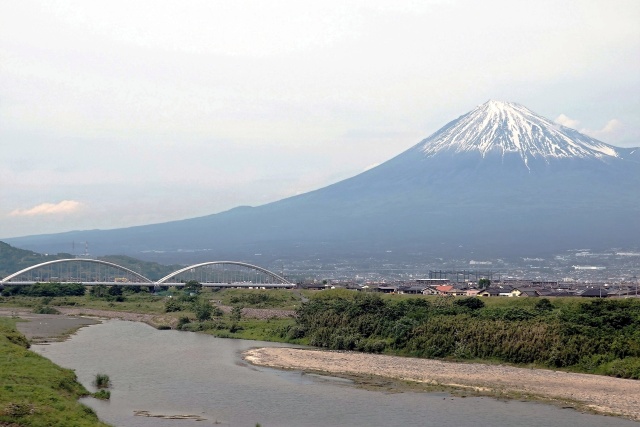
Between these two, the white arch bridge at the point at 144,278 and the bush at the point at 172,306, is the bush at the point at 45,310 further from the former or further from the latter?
the white arch bridge at the point at 144,278

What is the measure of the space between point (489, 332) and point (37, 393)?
18084 mm

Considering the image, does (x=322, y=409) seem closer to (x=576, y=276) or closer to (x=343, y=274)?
(x=576, y=276)

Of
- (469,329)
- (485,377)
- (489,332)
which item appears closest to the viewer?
(485,377)

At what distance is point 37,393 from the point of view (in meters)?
18.9

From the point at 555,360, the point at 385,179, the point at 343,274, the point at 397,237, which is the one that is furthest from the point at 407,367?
the point at 385,179

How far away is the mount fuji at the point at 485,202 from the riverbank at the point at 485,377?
10480cm

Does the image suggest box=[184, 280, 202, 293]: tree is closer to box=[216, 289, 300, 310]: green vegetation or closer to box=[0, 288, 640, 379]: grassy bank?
box=[216, 289, 300, 310]: green vegetation

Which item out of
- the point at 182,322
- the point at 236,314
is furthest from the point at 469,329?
the point at 182,322

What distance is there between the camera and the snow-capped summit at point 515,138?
18188 centimetres

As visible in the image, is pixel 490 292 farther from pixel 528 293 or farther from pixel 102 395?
pixel 102 395

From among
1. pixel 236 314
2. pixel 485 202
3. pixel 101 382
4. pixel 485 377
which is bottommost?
pixel 485 377

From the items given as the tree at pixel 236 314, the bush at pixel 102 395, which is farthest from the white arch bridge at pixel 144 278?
the bush at pixel 102 395

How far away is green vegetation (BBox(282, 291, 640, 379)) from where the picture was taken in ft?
92.1

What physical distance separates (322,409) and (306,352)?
10.9m
